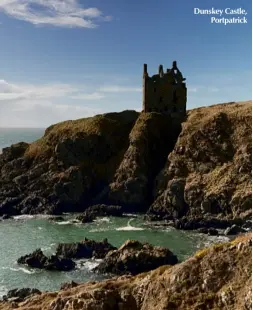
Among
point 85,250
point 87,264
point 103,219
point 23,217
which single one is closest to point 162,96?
point 103,219

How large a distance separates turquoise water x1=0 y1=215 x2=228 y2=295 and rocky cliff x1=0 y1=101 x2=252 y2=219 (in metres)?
9.25

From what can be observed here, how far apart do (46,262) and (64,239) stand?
56.2ft

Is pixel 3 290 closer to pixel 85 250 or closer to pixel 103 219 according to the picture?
pixel 85 250

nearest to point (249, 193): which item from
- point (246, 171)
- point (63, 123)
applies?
point (246, 171)

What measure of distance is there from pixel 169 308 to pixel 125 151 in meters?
99.5

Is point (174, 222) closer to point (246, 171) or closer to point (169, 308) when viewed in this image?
point (246, 171)

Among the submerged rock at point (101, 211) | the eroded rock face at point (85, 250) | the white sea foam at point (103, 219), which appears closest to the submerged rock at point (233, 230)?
the eroded rock face at point (85, 250)

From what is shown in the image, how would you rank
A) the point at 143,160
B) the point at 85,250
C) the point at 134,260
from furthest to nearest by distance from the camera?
the point at 143,160, the point at 85,250, the point at 134,260

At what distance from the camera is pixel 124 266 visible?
66625 mm

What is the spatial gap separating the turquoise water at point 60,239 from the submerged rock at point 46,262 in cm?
112

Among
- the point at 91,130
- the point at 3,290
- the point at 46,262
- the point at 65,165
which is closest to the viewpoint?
the point at 3,290

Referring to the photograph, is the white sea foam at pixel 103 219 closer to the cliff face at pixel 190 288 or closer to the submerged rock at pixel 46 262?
the submerged rock at pixel 46 262

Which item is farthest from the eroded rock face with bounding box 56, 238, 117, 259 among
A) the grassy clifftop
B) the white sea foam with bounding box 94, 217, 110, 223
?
the grassy clifftop

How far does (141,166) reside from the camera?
11631 centimetres
